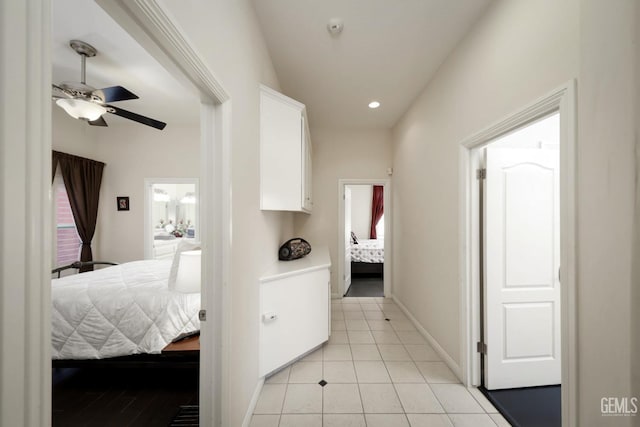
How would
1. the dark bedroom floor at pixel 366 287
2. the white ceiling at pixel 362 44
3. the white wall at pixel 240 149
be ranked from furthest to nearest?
the dark bedroom floor at pixel 366 287 → the white ceiling at pixel 362 44 → the white wall at pixel 240 149

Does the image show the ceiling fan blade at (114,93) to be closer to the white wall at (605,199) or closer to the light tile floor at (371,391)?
the light tile floor at (371,391)

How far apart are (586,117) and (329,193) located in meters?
3.15

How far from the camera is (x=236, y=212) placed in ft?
4.50

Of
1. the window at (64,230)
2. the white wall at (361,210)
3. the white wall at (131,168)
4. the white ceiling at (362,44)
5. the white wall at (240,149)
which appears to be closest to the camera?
the white wall at (240,149)

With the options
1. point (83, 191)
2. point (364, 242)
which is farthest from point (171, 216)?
point (364, 242)

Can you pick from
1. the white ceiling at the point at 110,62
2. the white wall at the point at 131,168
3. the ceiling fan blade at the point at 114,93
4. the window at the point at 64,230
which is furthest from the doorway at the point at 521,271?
the window at the point at 64,230

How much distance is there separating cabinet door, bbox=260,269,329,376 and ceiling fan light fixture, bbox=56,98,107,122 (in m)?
2.25

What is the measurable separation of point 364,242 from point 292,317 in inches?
168

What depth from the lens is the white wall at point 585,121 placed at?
87 centimetres

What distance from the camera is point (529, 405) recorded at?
1.72m

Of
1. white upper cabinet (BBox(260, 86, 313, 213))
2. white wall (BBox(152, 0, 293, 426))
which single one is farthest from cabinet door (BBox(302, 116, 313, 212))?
white wall (BBox(152, 0, 293, 426))

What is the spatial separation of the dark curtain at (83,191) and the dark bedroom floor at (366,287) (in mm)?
4157

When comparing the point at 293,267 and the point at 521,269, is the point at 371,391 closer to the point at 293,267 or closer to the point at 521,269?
the point at 293,267

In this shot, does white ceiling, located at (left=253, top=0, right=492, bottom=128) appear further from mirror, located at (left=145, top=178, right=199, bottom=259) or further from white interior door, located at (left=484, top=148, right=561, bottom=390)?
mirror, located at (left=145, top=178, right=199, bottom=259)
